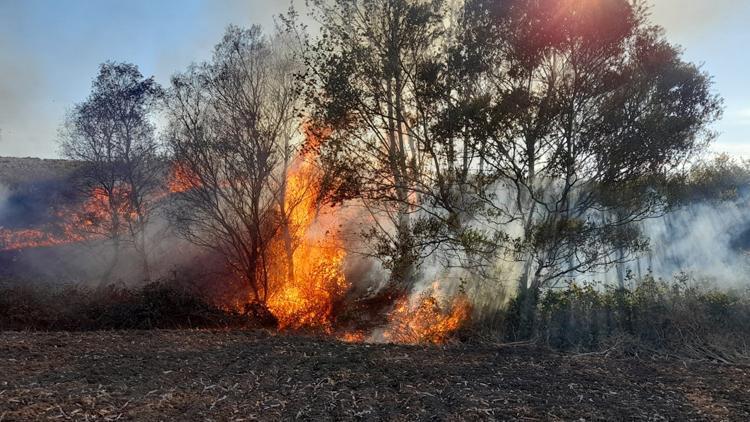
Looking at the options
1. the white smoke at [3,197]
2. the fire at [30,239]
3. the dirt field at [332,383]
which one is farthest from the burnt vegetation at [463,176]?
the white smoke at [3,197]

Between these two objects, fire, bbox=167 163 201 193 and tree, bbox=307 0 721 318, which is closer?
tree, bbox=307 0 721 318

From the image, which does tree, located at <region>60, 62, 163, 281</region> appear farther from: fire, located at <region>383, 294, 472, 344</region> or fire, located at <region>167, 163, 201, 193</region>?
fire, located at <region>383, 294, 472, 344</region>

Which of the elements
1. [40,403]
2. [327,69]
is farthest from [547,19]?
[40,403]

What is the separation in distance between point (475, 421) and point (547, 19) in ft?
26.3

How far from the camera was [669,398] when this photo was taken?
18.9ft

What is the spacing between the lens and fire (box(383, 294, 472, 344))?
1078 centimetres

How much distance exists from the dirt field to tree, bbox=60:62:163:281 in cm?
1403

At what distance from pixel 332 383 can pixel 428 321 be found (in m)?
5.94

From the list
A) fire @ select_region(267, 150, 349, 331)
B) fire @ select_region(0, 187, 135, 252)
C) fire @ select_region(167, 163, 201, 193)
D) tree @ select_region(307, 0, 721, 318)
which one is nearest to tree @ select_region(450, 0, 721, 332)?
tree @ select_region(307, 0, 721, 318)

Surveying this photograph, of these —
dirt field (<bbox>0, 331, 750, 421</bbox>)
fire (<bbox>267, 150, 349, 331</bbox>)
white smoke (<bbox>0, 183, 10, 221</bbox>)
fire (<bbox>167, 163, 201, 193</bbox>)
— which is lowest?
dirt field (<bbox>0, 331, 750, 421</bbox>)

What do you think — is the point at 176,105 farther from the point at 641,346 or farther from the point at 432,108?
the point at 641,346

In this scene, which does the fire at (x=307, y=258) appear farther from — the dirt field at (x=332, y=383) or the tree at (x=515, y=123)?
the dirt field at (x=332, y=383)

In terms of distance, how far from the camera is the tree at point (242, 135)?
15.4m

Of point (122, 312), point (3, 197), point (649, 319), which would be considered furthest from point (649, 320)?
point (3, 197)
